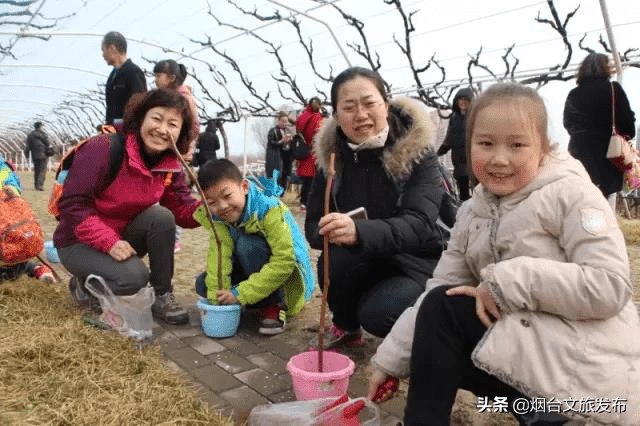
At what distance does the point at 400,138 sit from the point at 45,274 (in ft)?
8.47

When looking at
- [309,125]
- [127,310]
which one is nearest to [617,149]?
[127,310]

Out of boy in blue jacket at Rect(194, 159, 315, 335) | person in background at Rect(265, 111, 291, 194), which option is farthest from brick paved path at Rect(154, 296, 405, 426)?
person in background at Rect(265, 111, 291, 194)

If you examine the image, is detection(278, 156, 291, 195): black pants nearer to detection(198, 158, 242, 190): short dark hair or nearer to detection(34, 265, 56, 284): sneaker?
detection(34, 265, 56, 284): sneaker

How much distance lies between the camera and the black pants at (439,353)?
1.47m

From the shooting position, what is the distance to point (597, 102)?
13.6ft

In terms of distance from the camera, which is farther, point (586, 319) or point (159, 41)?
point (159, 41)

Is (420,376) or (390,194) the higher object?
(390,194)

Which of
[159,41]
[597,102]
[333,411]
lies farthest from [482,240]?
[159,41]

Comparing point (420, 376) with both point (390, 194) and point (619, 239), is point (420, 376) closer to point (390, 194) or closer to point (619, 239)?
point (619, 239)

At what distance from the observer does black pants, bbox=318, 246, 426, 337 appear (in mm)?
2264

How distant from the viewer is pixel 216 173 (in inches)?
111

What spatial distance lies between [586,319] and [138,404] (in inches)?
55.1

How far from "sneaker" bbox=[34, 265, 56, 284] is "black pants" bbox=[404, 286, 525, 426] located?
2.87 metres

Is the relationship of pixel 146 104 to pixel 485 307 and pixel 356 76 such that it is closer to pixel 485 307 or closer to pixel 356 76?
pixel 356 76
